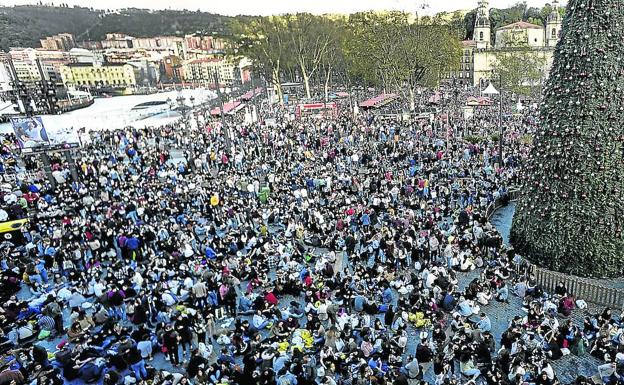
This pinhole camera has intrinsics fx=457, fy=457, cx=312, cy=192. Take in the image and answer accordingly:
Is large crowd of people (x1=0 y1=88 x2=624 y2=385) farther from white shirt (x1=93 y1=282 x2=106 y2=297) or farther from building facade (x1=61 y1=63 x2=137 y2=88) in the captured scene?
building facade (x1=61 y1=63 x2=137 y2=88)

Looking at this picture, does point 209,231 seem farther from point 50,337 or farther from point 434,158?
point 434,158

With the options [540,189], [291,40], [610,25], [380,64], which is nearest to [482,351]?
[540,189]

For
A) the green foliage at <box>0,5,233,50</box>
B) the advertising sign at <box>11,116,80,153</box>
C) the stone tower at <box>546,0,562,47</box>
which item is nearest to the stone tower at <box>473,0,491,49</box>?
the stone tower at <box>546,0,562,47</box>

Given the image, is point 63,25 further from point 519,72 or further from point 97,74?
point 519,72

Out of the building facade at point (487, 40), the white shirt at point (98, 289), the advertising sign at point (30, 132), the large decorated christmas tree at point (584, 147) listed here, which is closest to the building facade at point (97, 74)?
the building facade at point (487, 40)

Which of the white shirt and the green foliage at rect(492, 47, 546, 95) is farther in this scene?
the green foliage at rect(492, 47, 546, 95)

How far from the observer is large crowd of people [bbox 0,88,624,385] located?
9.49 metres

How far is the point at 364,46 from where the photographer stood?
44969 mm

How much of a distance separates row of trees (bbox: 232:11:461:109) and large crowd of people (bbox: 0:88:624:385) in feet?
61.9

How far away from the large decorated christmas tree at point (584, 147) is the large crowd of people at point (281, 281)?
1.51 m

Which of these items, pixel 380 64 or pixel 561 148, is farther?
pixel 380 64

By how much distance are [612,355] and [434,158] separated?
14780mm

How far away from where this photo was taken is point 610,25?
1167 centimetres

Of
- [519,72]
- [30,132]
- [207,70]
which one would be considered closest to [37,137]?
[30,132]
